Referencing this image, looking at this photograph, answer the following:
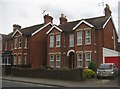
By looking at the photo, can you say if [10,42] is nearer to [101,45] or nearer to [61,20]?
[61,20]

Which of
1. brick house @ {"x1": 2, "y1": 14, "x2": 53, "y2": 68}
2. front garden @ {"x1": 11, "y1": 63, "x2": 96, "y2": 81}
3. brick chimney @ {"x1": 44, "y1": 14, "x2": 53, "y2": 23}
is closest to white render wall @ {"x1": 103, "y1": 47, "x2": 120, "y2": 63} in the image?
front garden @ {"x1": 11, "y1": 63, "x2": 96, "y2": 81}

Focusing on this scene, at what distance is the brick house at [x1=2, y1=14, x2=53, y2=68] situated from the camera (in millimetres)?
36156

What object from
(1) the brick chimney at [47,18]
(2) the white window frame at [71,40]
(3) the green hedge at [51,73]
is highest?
(1) the brick chimney at [47,18]

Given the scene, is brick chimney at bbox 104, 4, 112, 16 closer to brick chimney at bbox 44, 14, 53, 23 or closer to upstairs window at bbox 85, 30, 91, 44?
upstairs window at bbox 85, 30, 91, 44

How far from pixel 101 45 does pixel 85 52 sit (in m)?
2.44

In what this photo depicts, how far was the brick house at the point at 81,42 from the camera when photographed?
99.1ft

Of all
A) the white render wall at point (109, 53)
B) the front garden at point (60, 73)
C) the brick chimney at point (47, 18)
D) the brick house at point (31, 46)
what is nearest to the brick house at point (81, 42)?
the white render wall at point (109, 53)

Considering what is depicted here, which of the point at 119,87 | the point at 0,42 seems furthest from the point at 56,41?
the point at 119,87

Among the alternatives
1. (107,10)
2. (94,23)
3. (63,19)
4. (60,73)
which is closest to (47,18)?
(63,19)

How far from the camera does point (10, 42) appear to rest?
41594 mm

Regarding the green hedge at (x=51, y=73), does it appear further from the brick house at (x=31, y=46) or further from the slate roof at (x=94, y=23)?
the slate roof at (x=94, y=23)

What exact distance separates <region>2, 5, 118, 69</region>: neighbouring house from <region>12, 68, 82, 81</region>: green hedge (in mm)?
6780

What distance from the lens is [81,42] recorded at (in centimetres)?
3144

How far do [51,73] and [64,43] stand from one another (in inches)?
383
